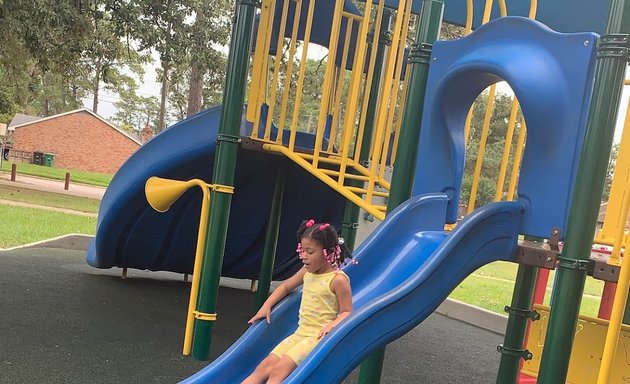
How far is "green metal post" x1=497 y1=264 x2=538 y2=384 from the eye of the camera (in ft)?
10.7

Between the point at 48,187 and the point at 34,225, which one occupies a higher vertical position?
the point at 34,225

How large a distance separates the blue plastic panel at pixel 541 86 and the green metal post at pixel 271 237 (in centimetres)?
274

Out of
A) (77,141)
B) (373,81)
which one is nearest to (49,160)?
(77,141)

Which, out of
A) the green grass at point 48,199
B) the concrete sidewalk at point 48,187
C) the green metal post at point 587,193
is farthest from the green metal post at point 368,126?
the concrete sidewalk at point 48,187

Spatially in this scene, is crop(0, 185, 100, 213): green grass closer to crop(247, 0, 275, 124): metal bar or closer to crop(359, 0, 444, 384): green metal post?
crop(247, 0, 275, 124): metal bar

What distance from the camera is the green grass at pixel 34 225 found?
10130 millimetres

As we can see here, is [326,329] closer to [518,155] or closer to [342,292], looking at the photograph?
[342,292]

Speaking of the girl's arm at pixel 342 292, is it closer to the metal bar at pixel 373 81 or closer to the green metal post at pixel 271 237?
the metal bar at pixel 373 81

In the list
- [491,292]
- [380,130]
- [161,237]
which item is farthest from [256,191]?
[491,292]

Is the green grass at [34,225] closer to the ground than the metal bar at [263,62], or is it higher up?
closer to the ground

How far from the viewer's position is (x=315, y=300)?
9.57ft

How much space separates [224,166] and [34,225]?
29.7 ft

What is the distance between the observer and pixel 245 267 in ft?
25.0

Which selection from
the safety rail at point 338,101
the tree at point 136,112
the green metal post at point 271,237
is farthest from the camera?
the tree at point 136,112
